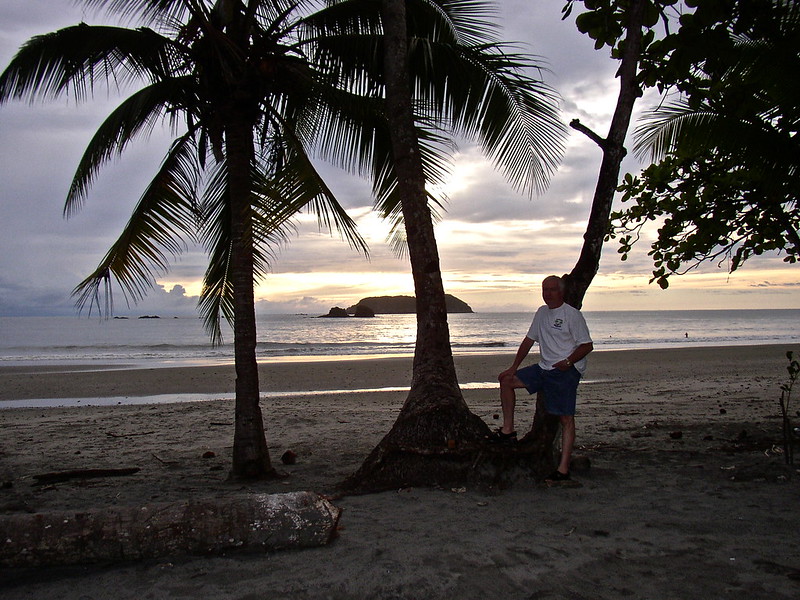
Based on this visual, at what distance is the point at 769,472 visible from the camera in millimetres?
5688

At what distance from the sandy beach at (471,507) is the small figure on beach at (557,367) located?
19.9 inches

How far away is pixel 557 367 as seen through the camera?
5.26 meters

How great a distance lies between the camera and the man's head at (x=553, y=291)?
17.7 feet

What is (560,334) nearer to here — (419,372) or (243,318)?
(419,372)

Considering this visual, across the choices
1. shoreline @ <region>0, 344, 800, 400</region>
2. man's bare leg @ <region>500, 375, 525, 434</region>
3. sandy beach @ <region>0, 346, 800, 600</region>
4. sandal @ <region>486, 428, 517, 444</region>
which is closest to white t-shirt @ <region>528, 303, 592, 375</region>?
man's bare leg @ <region>500, 375, 525, 434</region>

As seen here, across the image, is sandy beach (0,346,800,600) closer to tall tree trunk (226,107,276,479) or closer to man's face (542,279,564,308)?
tall tree trunk (226,107,276,479)

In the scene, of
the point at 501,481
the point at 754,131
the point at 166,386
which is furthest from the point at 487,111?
the point at 166,386

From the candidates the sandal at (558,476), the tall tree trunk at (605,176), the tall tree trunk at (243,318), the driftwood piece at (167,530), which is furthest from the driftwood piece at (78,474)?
the tall tree trunk at (605,176)

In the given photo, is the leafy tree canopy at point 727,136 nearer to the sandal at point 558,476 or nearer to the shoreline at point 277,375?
the sandal at point 558,476

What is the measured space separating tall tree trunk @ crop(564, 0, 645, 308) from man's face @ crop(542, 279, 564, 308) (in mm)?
291

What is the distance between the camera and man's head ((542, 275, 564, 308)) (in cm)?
538

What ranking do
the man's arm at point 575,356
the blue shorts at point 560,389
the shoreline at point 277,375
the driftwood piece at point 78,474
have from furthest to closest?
1. the shoreline at point 277,375
2. the driftwood piece at point 78,474
3. the blue shorts at point 560,389
4. the man's arm at point 575,356

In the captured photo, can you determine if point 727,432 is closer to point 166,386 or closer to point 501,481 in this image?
point 501,481

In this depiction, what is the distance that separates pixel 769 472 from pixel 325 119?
5.95m
